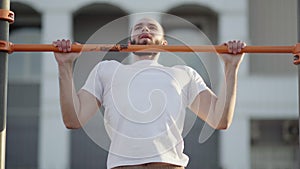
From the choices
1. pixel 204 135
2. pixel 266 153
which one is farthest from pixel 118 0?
pixel 204 135

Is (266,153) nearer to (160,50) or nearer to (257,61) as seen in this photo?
(257,61)

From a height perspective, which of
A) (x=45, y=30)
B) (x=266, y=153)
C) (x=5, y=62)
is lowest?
(x=266, y=153)

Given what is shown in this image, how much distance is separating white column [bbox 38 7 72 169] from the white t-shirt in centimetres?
966

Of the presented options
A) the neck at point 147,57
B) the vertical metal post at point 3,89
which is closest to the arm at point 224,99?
the neck at point 147,57

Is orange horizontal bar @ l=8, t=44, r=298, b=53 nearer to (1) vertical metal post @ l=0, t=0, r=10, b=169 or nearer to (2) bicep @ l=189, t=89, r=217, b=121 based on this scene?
(1) vertical metal post @ l=0, t=0, r=10, b=169

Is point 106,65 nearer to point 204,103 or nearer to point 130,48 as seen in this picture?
point 130,48

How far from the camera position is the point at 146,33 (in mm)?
3236

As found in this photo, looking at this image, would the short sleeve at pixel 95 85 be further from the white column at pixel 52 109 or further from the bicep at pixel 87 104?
the white column at pixel 52 109

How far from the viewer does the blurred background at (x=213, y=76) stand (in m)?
13.0

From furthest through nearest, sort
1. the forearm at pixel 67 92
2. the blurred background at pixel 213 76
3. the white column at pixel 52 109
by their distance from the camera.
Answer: the blurred background at pixel 213 76, the white column at pixel 52 109, the forearm at pixel 67 92

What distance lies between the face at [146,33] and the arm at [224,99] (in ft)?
0.94

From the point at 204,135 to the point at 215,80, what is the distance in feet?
32.6

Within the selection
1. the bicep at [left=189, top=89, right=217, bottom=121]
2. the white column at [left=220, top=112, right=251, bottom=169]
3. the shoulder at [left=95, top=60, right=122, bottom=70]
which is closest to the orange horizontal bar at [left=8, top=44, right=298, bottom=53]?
the shoulder at [left=95, top=60, right=122, bottom=70]

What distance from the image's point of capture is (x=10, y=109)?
13.3 m
